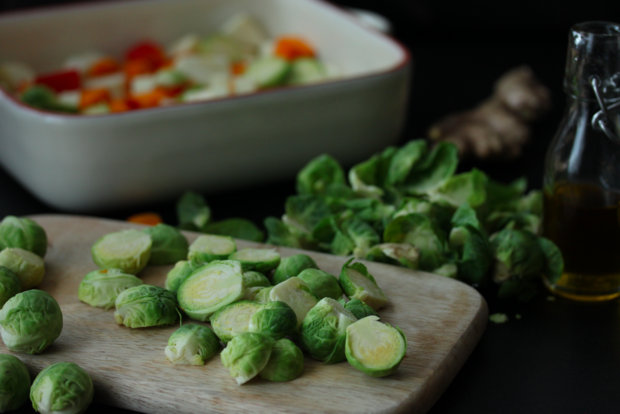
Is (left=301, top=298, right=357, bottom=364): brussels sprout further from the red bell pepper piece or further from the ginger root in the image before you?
the red bell pepper piece

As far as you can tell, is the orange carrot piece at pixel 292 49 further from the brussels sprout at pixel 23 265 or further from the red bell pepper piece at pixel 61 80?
the brussels sprout at pixel 23 265

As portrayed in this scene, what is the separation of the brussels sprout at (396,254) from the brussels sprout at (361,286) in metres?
0.14

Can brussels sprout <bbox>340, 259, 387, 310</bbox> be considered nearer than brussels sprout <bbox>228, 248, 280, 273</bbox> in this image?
Yes

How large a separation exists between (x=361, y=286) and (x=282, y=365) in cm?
29

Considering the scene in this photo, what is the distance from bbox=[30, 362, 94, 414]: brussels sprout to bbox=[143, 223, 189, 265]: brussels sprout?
455 mm

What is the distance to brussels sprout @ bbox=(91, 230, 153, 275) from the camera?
5.40 ft

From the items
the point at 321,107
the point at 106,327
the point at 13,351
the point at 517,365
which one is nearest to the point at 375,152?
the point at 321,107

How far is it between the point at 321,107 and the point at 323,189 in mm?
351

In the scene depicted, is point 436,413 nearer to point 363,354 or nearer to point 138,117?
point 363,354

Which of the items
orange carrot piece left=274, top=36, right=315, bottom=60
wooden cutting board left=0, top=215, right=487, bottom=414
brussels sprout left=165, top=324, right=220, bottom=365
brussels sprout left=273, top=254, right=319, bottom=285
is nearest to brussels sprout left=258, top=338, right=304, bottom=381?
wooden cutting board left=0, top=215, right=487, bottom=414

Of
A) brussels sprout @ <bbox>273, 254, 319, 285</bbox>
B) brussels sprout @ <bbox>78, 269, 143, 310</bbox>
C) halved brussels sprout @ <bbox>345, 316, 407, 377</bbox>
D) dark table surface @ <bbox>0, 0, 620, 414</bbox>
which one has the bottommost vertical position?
dark table surface @ <bbox>0, 0, 620, 414</bbox>

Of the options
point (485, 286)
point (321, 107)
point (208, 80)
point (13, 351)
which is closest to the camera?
point (13, 351)

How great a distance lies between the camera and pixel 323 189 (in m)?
1.99

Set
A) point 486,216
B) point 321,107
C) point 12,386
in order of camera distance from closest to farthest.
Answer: point 12,386 → point 486,216 → point 321,107
